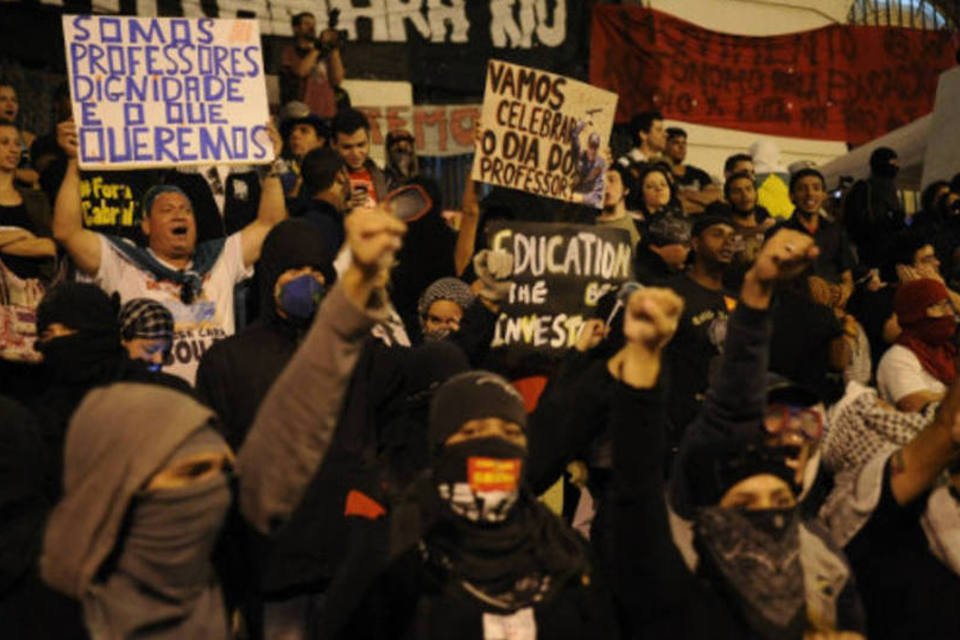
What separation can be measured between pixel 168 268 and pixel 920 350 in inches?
126

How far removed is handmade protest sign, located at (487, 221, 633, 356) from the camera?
7.11m

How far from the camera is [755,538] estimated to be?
4254 millimetres

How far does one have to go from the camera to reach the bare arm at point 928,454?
484 cm

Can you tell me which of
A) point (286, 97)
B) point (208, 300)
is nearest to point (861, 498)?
point (208, 300)

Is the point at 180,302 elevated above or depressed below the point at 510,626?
above

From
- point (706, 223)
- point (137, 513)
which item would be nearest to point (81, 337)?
point (137, 513)

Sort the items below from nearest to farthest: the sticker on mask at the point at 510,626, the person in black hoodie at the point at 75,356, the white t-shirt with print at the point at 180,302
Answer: the sticker on mask at the point at 510,626, the person in black hoodie at the point at 75,356, the white t-shirt with print at the point at 180,302

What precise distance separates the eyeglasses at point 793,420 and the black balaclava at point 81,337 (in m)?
2.00

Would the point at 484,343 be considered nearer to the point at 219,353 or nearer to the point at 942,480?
the point at 219,353

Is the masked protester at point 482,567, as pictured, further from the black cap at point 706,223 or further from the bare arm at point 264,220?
the black cap at point 706,223

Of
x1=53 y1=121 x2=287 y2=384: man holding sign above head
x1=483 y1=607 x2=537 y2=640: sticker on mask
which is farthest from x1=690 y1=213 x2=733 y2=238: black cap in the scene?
x1=483 y1=607 x2=537 y2=640: sticker on mask

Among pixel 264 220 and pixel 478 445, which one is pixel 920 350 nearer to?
pixel 264 220

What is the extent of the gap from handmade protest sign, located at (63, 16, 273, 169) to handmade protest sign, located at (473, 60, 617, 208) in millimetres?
1165

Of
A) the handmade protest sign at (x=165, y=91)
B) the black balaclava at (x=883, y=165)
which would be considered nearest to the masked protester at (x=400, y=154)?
the handmade protest sign at (x=165, y=91)
